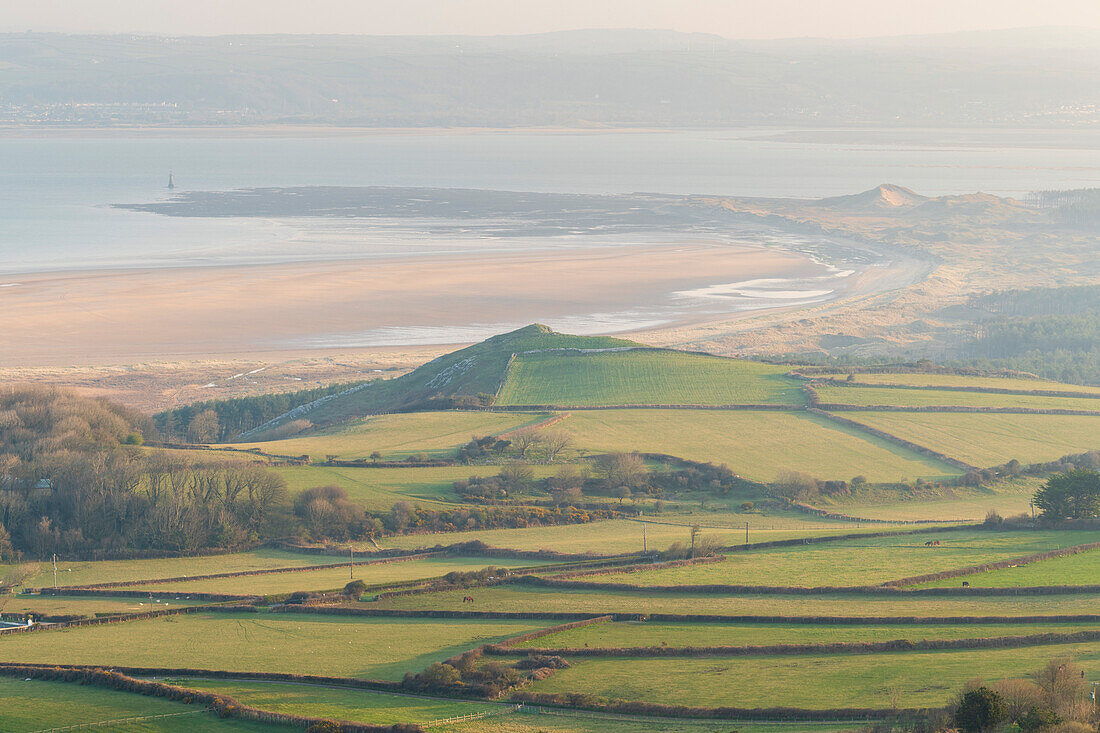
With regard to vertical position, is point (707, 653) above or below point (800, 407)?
below

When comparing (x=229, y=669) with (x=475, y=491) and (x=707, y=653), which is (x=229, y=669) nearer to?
(x=707, y=653)

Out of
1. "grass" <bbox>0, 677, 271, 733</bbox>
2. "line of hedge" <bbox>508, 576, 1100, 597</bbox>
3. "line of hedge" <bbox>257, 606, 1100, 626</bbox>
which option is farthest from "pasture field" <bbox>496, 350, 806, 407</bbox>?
Answer: "grass" <bbox>0, 677, 271, 733</bbox>

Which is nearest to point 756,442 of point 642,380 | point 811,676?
point 642,380

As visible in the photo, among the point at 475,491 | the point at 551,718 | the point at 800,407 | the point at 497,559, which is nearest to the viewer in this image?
the point at 551,718

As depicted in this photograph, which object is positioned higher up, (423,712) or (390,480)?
(390,480)

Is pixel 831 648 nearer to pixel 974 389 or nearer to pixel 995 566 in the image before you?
pixel 995 566

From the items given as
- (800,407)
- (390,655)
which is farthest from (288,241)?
(390,655)

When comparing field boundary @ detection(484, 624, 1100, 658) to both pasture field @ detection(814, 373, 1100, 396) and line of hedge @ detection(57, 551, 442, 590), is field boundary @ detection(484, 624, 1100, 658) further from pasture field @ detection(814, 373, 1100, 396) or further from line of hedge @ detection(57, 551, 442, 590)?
pasture field @ detection(814, 373, 1100, 396)
